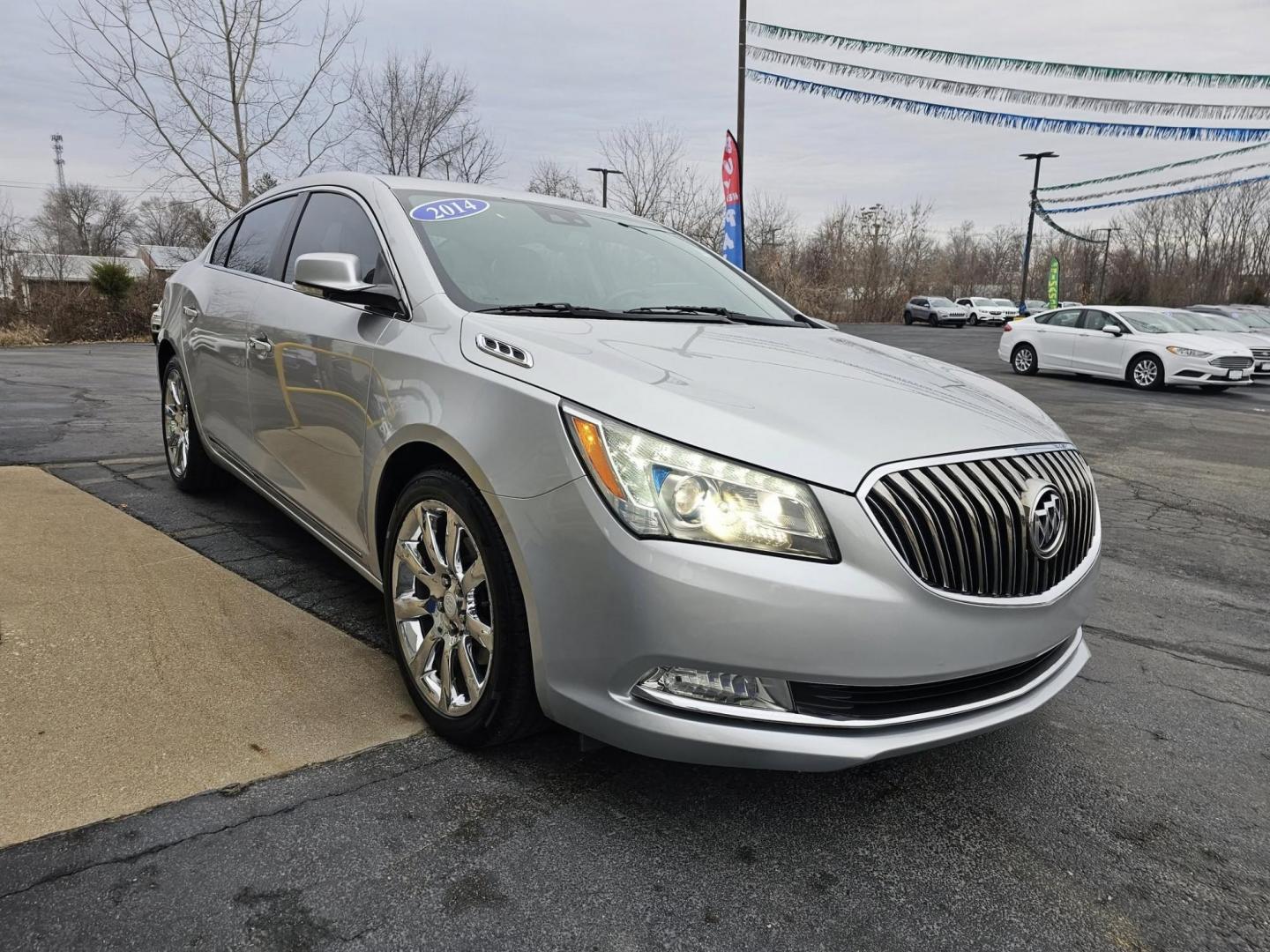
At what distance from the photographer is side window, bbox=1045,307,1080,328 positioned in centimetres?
1691

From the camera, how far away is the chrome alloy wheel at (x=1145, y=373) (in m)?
15.4

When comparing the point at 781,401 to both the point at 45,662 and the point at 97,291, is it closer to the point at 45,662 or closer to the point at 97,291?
the point at 45,662

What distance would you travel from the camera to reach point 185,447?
4832 millimetres

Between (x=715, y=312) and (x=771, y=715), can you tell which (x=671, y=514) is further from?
(x=715, y=312)

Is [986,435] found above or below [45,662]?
above

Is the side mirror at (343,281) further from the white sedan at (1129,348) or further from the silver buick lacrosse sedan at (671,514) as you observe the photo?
the white sedan at (1129,348)

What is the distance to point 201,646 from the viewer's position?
300cm

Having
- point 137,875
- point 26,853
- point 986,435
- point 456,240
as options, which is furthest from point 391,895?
point 456,240

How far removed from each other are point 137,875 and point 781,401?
5.79ft

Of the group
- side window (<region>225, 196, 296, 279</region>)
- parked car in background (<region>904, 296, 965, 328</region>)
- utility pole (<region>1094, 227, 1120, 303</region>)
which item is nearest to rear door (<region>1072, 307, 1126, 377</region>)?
side window (<region>225, 196, 296, 279</region>)

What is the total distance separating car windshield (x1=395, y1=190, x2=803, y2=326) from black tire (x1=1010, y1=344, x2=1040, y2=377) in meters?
15.5

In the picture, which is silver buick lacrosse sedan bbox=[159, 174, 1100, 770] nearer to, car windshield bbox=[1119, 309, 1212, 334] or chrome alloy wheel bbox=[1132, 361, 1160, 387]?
chrome alloy wheel bbox=[1132, 361, 1160, 387]

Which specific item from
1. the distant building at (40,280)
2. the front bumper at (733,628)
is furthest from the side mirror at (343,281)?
the distant building at (40,280)

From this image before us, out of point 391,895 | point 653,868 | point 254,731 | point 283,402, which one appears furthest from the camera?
point 283,402
